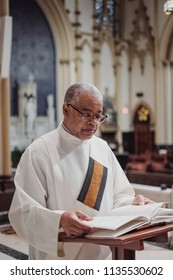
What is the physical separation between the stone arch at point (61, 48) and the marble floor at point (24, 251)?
1014 centimetres

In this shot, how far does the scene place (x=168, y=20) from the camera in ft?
51.9

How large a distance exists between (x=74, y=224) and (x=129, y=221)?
21 cm

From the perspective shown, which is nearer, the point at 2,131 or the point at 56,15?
the point at 2,131

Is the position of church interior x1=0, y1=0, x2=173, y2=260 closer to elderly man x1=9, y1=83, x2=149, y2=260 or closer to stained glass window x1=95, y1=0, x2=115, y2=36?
stained glass window x1=95, y1=0, x2=115, y2=36

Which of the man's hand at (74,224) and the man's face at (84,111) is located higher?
the man's face at (84,111)

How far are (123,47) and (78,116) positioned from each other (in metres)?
15.5

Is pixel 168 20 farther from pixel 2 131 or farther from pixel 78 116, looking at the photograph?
pixel 78 116

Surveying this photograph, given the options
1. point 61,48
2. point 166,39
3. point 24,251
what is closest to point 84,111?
point 24,251

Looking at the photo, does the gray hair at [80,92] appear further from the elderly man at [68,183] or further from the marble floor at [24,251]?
the marble floor at [24,251]

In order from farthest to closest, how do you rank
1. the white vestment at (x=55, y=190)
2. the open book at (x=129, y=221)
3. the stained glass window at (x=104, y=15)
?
the stained glass window at (x=104, y=15) → the white vestment at (x=55, y=190) → the open book at (x=129, y=221)

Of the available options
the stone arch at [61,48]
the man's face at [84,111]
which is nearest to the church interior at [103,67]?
the stone arch at [61,48]

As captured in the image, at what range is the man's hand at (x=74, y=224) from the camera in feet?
5.11

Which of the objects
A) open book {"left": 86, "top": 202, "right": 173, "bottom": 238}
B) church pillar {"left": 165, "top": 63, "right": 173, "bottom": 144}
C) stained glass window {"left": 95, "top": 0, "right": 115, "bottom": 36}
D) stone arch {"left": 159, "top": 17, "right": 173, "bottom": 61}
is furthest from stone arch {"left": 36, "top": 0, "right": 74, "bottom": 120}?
open book {"left": 86, "top": 202, "right": 173, "bottom": 238}

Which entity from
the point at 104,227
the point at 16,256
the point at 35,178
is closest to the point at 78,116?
the point at 35,178
